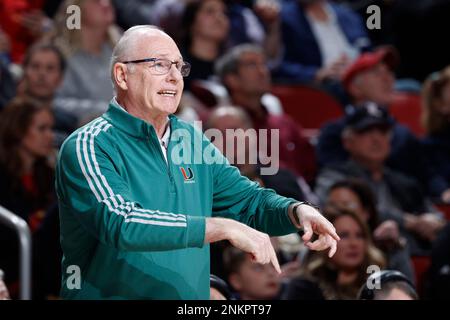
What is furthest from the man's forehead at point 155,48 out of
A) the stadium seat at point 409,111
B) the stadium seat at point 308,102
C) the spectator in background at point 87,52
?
the stadium seat at point 409,111

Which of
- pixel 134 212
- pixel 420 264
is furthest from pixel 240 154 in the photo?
pixel 134 212

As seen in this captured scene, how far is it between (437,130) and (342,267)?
236 centimetres

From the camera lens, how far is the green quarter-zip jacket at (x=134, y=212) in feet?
8.58

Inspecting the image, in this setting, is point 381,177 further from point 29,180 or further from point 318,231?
point 318,231

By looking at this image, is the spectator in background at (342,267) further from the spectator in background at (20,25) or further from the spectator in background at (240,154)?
the spectator in background at (20,25)

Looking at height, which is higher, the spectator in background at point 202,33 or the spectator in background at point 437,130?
the spectator in background at point 202,33

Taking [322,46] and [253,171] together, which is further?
[322,46]

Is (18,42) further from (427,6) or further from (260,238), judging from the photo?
(260,238)

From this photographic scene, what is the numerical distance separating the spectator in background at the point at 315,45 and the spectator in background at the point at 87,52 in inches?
52.1

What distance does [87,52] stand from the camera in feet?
21.5

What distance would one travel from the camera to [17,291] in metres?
4.75

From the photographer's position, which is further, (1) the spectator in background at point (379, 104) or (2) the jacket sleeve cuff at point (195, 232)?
(1) the spectator in background at point (379, 104)
